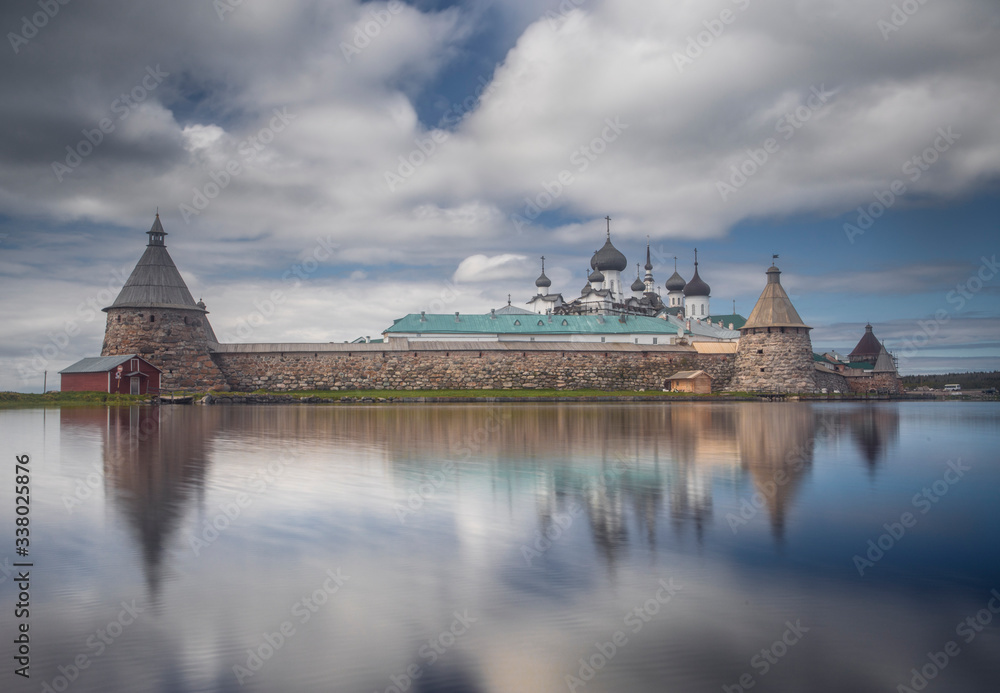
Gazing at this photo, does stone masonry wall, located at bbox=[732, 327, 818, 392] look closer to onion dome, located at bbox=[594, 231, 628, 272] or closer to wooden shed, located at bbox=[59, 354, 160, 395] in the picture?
onion dome, located at bbox=[594, 231, 628, 272]

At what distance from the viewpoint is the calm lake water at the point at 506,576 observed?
9.33ft

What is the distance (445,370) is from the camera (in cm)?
3247

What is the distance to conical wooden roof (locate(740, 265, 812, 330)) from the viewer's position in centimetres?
3466

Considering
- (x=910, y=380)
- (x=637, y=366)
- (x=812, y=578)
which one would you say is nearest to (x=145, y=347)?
(x=637, y=366)

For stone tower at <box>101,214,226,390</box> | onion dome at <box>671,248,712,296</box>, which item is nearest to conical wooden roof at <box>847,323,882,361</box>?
onion dome at <box>671,248,712,296</box>

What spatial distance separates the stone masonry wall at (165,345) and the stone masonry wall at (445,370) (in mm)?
1526

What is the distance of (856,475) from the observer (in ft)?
26.8

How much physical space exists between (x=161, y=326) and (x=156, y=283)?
2.06 meters

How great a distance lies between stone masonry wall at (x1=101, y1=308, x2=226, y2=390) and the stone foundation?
1.49 metres

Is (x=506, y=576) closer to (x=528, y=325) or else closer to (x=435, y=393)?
(x=435, y=393)

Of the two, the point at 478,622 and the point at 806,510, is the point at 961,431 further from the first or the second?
the point at 478,622

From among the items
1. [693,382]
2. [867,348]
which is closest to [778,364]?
[693,382]

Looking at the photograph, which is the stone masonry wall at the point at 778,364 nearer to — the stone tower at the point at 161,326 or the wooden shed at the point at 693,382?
the wooden shed at the point at 693,382

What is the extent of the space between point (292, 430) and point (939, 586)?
12070 millimetres
